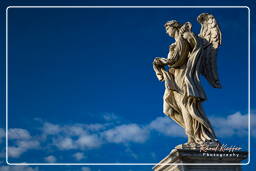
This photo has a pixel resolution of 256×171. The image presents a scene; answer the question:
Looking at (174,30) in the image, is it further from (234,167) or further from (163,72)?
(234,167)

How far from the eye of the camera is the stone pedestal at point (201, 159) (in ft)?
60.6

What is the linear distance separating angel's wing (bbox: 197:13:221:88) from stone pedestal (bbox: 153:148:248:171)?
2.39 meters

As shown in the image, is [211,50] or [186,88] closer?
[186,88]

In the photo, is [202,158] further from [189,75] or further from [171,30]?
[171,30]

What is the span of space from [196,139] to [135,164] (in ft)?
6.13

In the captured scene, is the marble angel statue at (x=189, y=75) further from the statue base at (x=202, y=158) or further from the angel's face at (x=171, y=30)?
the statue base at (x=202, y=158)

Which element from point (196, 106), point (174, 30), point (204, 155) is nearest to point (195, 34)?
point (174, 30)

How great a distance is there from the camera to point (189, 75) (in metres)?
19.8

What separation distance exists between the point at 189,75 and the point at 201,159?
8.49 ft

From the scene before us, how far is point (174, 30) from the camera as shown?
2017 cm

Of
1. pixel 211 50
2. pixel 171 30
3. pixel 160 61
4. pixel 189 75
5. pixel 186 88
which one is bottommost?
pixel 186 88

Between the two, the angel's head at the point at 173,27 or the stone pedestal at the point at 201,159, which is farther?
the angel's head at the point at 173,27

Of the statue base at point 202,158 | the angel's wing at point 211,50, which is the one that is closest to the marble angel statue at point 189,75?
the angel's wing at point 211,50

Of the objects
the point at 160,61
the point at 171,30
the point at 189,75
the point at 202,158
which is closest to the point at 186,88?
the point at 189,75
